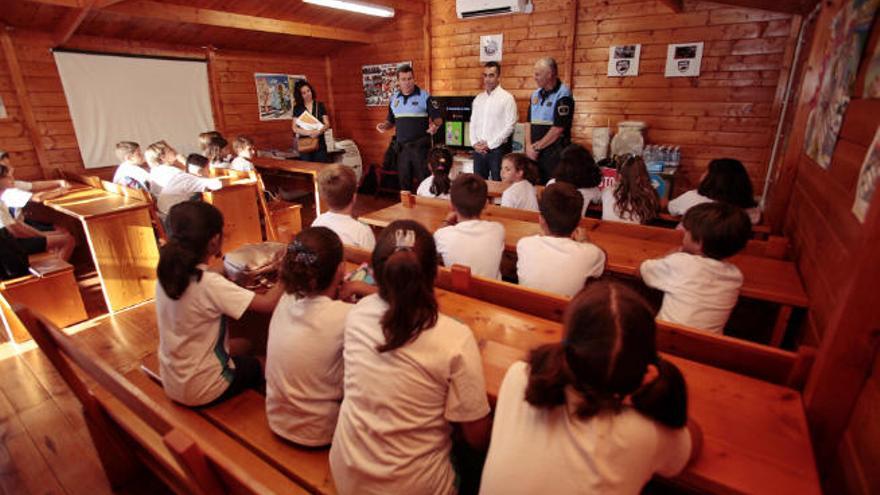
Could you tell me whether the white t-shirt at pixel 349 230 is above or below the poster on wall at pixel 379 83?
below

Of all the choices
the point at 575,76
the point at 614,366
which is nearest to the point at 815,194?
the point at 614,366

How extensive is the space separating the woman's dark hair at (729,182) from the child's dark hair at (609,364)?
7.32 ft

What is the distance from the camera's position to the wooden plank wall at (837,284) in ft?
3.24

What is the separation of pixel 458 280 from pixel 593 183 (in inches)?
72.4

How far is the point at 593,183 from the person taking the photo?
3.08m

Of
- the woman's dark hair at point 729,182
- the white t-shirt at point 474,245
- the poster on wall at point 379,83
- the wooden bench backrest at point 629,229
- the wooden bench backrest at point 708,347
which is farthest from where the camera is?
the poster on wall at point 379,83

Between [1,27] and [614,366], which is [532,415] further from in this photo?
[1,27]

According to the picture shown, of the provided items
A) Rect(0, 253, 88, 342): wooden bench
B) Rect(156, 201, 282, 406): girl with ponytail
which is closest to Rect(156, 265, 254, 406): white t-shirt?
Rect(156, 201, 282, 406): girl with ponytail

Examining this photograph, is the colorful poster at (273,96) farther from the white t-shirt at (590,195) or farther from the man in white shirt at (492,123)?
the white t-shirt at (590,195)

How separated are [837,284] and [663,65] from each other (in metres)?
3.95

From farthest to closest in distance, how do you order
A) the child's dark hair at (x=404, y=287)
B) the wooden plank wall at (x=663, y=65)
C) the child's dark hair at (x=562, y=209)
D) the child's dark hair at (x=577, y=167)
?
the wooden plank wall at (x=663, y=65), the child's dark hair at (x=577, y=167), the child's dark hair at (x=562, y=209), the child's dark hair at (x=404, y=287)

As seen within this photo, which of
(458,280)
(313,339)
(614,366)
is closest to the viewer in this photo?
(614,366)

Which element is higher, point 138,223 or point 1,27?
point 1,27

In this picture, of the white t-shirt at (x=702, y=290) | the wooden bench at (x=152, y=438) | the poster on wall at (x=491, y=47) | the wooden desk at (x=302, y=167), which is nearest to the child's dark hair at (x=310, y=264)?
the wooden bench at (x=152, y=438)
